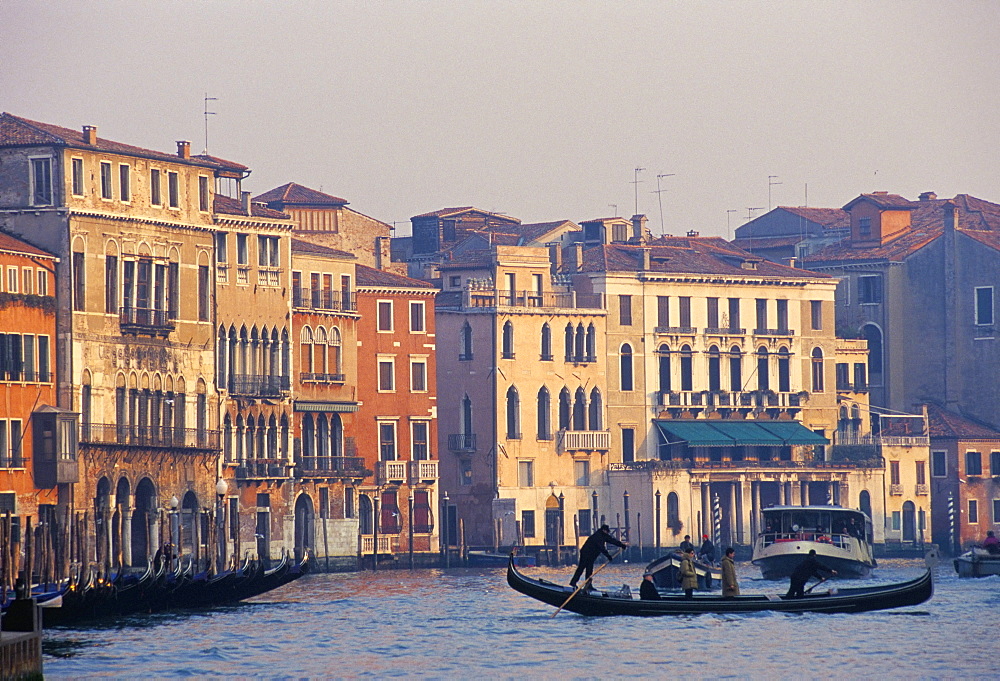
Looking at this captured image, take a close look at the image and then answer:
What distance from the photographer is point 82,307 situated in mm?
81500

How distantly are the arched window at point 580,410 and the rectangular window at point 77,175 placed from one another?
89.9 ft

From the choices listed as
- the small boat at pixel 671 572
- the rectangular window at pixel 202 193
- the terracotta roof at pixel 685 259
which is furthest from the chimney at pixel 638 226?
the small boat at pixel 671 572

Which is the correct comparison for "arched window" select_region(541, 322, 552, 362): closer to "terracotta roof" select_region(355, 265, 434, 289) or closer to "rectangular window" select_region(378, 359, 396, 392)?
"terracotta roof" select_region(355, 265, 434, 289)

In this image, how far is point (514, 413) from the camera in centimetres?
10188

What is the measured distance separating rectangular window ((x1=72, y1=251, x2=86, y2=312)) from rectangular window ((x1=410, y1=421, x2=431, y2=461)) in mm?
18513

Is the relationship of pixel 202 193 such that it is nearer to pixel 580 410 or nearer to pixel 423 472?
pixel 423 472

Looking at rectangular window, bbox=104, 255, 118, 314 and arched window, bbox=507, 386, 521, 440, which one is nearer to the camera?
rectangular window, bbox=104, 255, 118, 314

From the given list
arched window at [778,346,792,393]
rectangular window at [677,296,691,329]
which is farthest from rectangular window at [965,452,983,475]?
rectangular window at [677,296,691,329]

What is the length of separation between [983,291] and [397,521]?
27179mm

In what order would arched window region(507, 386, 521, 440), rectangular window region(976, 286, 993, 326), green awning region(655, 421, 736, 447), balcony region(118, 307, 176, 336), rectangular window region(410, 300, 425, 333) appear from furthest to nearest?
rectangular window region(976, 286, 993, 326), green awning region(655, 421, 736, 447), arched window region(507, 386, 521, 440), rectangular window region(410, 300, 425, 333), balcony region(118, 307, 176, 336)

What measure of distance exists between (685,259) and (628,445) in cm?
767

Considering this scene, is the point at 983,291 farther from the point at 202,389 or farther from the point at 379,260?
the point at 202,389

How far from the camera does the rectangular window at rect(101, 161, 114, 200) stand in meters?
82.6

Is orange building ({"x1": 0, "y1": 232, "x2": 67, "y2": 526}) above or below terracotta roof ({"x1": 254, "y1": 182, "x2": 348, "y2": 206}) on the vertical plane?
below
